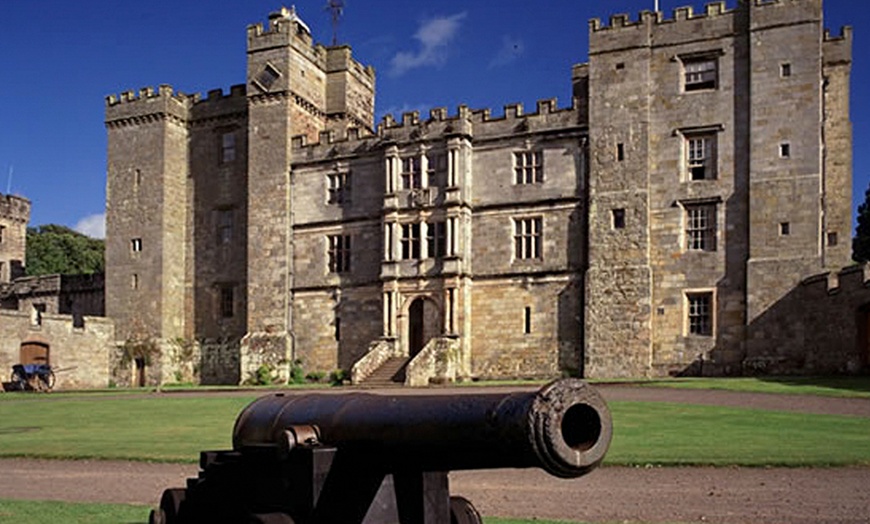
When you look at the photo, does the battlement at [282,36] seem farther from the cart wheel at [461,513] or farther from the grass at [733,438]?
the cart wheel at [461,513]

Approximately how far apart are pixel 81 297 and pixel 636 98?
93.5 ft

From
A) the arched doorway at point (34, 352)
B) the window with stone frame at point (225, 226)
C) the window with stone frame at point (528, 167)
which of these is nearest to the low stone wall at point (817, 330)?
the window with stone frame at point (528, 167)

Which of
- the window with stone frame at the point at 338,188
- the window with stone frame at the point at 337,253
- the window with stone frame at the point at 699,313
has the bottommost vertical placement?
the window with stone frame at the point at 699,313

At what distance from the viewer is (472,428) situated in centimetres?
492

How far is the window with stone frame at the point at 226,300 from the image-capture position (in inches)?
1629

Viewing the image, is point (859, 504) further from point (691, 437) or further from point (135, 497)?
point (135, 497)

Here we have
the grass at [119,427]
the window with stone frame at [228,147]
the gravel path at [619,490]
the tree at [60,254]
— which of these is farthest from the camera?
the tree at [60,254]

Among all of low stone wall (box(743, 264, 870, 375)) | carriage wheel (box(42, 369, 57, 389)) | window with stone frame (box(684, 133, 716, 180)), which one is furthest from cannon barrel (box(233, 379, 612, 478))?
carriage wheel (box(42, 369, 57, 389))

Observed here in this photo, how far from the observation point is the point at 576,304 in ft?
113

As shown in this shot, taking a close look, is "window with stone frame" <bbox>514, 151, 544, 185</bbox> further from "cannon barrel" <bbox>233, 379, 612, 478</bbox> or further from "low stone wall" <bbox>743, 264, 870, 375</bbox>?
"cannon barrel" <bbox>233, 379, 612, 478</bbox>

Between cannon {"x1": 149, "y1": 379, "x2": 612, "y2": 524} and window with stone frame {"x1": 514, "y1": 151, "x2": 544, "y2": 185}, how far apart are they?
29390mm

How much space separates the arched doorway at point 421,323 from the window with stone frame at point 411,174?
4.40m

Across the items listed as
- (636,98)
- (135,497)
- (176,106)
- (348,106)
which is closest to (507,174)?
(636,98)

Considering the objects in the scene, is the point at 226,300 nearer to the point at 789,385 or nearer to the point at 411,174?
the point at 411,174
